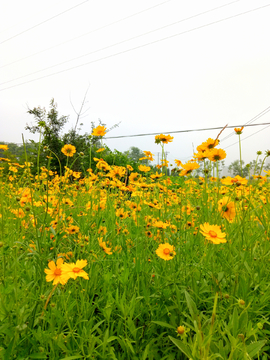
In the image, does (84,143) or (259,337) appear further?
(84,143)

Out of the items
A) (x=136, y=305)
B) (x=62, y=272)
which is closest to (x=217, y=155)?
Result: (x=136, y=305)

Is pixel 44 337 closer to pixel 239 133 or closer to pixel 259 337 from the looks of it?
pixel 259 337

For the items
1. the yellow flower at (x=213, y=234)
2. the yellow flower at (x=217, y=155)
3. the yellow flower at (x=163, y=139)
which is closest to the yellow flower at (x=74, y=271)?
the yellow flower at (x=213, y=234)

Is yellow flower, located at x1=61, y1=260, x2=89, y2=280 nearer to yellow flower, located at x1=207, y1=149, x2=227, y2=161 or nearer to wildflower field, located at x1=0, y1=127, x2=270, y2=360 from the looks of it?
wildflower field, located at x1=0, y1=127, x2=270, y2=360

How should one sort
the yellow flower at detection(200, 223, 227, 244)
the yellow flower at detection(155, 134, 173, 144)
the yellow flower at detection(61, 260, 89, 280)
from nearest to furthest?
the yellow flower at detection(61, 260, 89, 280), the yellow flower at detection(200, 223, 227, 244), the yellow flower at detection(155, 134, 173, 144)

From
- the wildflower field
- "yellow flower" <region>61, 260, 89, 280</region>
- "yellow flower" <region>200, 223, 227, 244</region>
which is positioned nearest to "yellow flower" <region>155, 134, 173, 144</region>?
the wildflower field

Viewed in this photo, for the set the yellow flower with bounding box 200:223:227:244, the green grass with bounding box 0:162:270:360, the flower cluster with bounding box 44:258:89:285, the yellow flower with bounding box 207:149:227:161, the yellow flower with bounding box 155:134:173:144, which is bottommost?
the green grass with bounding box 0:162:270:360

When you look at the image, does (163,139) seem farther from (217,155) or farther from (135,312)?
(135,312)

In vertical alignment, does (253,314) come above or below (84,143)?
below

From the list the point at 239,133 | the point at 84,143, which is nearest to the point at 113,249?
the point at 239,133

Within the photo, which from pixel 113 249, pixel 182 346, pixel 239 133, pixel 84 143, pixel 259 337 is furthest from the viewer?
pixel 84 143

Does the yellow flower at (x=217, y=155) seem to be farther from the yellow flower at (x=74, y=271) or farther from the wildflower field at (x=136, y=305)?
the yellow flower at (x=74, y=271)

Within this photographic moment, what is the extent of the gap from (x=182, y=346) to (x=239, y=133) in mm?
1139

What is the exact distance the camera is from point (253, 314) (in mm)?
770
